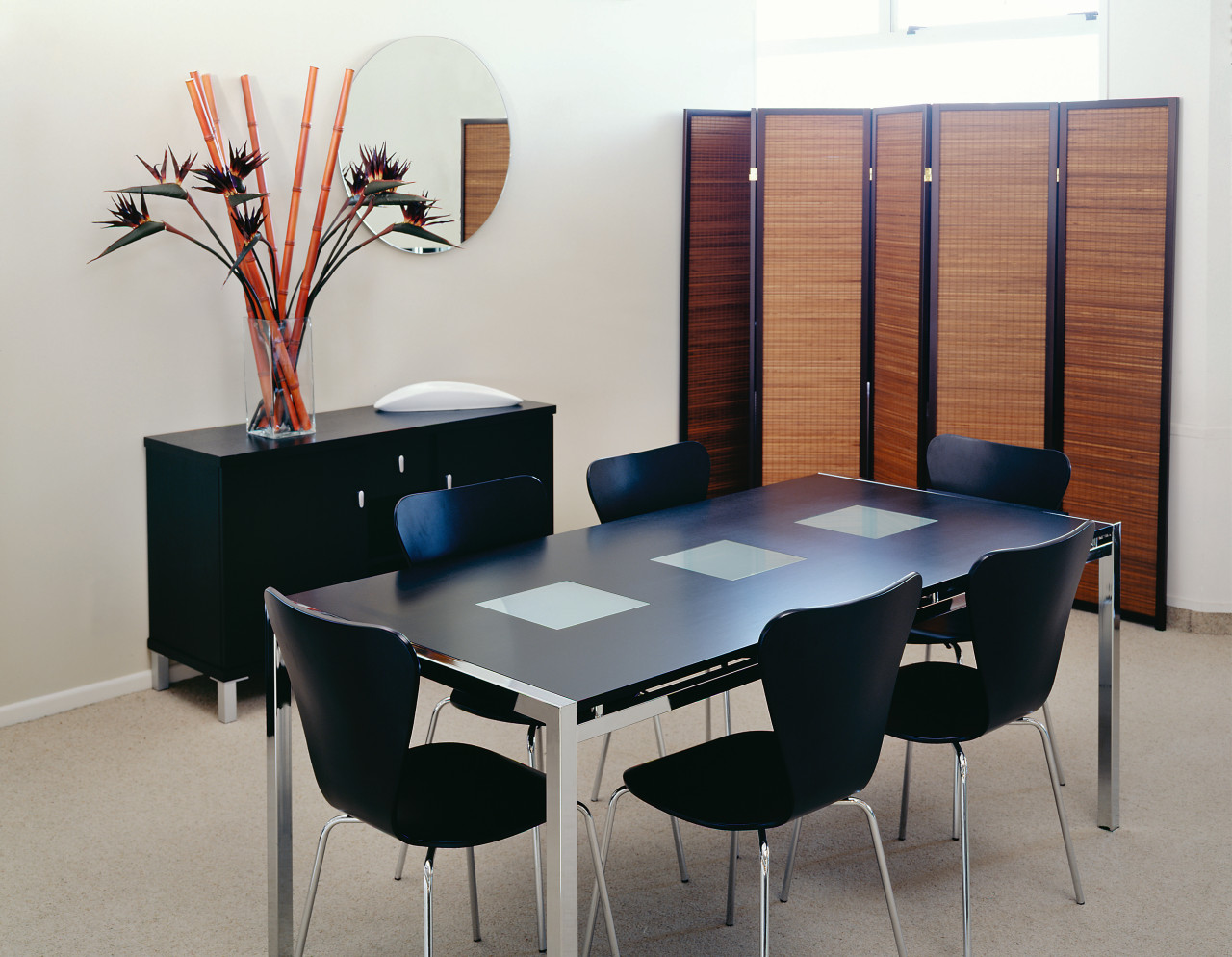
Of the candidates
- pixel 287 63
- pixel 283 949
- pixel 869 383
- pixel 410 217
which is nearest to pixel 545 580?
pixel 283 949

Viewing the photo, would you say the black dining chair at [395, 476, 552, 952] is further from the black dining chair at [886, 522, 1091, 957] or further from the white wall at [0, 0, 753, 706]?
the white wall at [0, 0, 753, 706]

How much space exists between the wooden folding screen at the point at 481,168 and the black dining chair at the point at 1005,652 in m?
2.77

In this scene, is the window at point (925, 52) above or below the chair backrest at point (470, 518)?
above

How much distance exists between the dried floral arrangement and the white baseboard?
90 cm

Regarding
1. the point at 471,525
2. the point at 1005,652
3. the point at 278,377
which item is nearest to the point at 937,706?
the point at 1005,652

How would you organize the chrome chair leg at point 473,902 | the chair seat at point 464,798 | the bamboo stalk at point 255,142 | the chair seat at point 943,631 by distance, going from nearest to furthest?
1. the chair seat at point 464,798
2. the chrome chair leg at point 473,902
3. the chair seat at point 943,631
4. the bamboo stalk at point 255,142

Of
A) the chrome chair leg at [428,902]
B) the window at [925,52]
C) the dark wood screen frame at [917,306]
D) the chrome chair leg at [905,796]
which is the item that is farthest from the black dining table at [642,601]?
the window at [925,52]

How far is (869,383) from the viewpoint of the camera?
5172mm

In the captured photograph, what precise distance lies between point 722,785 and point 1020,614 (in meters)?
0.73

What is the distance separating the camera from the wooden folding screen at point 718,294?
5344mm

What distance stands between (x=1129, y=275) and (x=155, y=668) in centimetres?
373

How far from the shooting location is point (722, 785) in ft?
7.73

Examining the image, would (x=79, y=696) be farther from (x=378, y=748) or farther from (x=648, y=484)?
(x=378, y=748)

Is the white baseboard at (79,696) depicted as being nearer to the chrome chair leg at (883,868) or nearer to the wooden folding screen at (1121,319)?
the chrome chair leg at (883,868)
